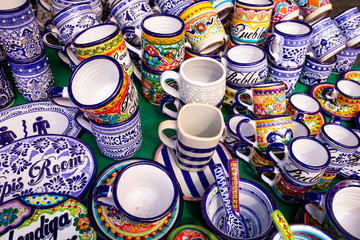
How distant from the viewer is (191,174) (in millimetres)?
996

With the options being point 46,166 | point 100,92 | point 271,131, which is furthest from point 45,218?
point 271,131

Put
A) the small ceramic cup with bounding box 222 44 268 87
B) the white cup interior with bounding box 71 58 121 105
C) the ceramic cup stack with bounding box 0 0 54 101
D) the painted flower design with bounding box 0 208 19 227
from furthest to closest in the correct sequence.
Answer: the small ceramic cup with bounding box 222 44 268 87, the ceramic cup stack with bounding box 0 0 54 101, the white cup interior with bounding box 71 58 121 105, the painted flower design with bounding box 0 208 19 227

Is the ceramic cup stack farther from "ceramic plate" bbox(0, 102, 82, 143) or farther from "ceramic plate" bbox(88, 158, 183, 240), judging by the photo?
"ceramic plate" bbox(88, 158, 183, 240)

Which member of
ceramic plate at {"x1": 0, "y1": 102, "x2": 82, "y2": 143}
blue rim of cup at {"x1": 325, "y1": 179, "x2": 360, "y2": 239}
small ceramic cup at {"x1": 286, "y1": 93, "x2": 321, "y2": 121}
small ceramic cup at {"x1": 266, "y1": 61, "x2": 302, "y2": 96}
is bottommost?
ceramic plate at {"x1": 0, "y1": 102, "x2": 82, "y2": 143}

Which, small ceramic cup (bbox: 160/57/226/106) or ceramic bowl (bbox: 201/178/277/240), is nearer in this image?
ceramic bowl (bbox: 201/178/277/240)

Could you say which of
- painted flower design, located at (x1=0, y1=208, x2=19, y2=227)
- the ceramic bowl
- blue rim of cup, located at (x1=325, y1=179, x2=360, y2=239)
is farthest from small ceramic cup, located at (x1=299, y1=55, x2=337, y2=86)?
painted flower design, located at (x1=0, y1=208, x2=19, y2=227)

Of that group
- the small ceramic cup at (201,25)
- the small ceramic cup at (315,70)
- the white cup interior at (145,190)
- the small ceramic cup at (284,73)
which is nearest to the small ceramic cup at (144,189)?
the white cup interior at (145,190)

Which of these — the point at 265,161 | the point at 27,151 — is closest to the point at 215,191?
the point at 265,161

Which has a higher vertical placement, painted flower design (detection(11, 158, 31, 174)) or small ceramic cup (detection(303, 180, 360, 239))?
small ceramic cup (detection(303, 180, 360, 239))

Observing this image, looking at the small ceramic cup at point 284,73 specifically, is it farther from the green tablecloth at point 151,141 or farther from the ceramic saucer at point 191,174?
the ceramic saucer at point 191,174

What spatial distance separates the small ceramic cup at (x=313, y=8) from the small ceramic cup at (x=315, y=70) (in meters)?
0.25

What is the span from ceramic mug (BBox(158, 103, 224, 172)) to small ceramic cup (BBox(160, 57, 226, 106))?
53 millimetres

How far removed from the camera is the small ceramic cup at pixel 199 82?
936 millimetres

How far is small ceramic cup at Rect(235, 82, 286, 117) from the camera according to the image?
1.04 metres
